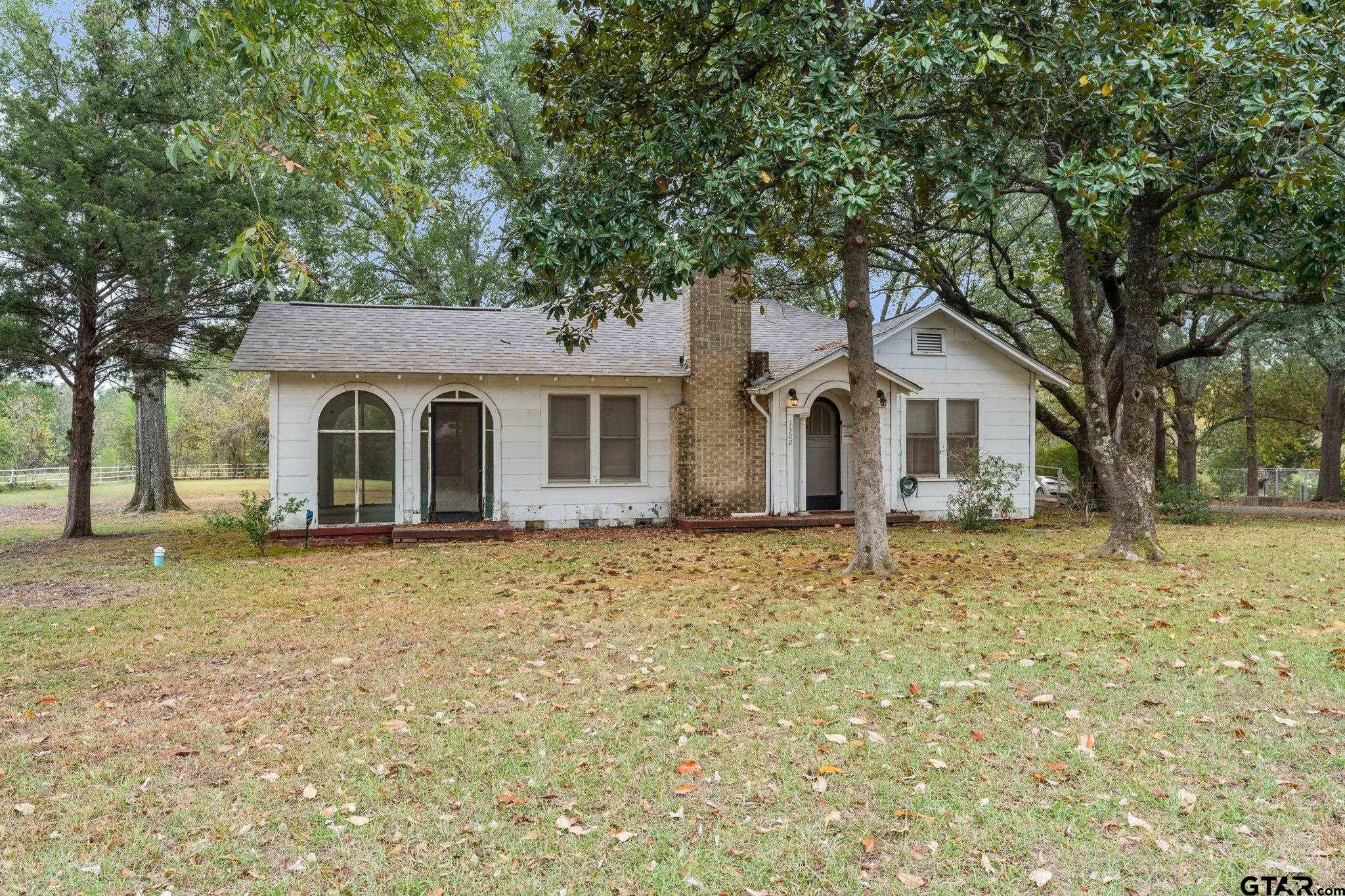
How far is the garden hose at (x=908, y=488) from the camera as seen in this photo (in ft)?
47.1

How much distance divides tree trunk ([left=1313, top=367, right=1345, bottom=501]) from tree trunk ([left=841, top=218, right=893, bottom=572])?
17.8m

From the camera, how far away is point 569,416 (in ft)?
45.2

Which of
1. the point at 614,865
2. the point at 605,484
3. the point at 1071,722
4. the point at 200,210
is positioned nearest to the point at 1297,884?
the point at 1071,722

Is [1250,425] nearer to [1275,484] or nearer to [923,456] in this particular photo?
[1275,484]

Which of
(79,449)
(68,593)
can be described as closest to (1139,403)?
(68,593)

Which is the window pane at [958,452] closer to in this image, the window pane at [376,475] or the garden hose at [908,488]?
the garden hose at [908,488]

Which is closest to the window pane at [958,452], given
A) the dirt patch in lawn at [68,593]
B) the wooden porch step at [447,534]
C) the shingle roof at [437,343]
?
the shingle roof at [437,343]

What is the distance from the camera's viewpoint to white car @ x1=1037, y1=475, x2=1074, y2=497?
69.2ft

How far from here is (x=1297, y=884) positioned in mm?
2564

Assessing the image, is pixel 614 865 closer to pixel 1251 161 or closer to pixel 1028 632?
pixel 1028 632

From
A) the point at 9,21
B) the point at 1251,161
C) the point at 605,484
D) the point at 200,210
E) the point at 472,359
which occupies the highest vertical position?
the point at 9,21

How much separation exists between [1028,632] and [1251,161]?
17.7 ft

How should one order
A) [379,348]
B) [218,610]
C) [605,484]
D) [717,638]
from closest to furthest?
[717,638] → [218,610] → [379,348] → [605,484]

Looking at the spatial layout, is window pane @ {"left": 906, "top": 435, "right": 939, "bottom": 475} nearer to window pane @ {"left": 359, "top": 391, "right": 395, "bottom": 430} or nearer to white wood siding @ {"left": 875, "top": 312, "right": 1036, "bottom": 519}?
white wood siding @ {"left": 875, "top": 312, "right": 1036, "bottom": 519}
